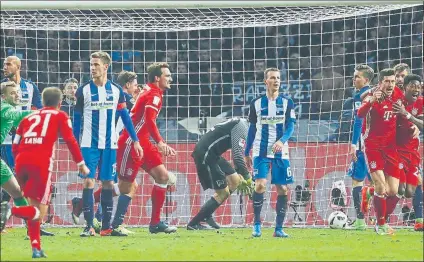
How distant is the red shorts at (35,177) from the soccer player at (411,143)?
4.63m

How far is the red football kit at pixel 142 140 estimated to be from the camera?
37.8ft

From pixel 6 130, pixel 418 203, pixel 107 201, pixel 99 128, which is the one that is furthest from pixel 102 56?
pixel 418 203

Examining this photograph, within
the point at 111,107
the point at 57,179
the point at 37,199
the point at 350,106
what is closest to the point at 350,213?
the point at 350,106

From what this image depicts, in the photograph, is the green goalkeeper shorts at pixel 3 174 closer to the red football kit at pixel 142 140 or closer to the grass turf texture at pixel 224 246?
the grass turf texture at pixel 224 246

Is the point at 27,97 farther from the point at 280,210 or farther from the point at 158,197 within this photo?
the point at 280,210

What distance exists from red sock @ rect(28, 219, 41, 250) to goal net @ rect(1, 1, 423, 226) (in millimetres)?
4536

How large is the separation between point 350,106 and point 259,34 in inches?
189

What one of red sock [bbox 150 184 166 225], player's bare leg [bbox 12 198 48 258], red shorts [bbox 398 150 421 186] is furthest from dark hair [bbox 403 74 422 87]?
player's bare leg [bbox 12 198 48 258]

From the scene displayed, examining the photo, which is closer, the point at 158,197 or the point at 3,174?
the point at 3,174

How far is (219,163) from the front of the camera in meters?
13.0

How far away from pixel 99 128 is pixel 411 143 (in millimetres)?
3772

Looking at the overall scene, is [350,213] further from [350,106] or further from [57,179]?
[57,179]

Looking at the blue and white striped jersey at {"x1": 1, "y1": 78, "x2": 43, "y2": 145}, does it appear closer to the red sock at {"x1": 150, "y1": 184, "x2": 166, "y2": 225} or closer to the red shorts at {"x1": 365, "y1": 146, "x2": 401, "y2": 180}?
the red sock at {"x1": 150, "y1": 184, "x2": 166, "y2": 225}

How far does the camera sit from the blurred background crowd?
17188 millimetres
